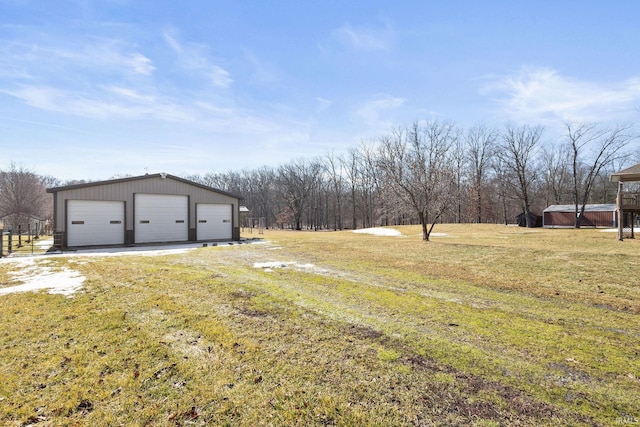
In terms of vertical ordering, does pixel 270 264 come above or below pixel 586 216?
below

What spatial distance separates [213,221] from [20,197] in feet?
88.5

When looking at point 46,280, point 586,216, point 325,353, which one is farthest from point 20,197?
point 586,216

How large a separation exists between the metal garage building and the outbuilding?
118ft

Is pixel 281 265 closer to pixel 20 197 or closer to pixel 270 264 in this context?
pixel 270 264

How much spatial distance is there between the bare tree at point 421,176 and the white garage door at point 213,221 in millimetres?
10310

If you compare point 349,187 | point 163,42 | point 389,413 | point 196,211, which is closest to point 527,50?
point 163,42

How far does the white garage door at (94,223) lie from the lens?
1492cm

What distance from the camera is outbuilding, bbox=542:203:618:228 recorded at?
3216 centimetres

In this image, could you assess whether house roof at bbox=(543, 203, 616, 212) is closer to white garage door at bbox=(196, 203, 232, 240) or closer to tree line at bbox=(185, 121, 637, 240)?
tree line at bbox=(185, 121, 637, 240)

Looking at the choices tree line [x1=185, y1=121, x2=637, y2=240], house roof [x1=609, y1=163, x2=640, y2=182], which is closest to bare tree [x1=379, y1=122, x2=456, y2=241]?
tree line [x1=185, y1=121, x2=637, y2=240]

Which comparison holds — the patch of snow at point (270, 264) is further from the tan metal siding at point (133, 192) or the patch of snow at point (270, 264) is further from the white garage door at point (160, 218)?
the tan metal siding at point (133, 192)

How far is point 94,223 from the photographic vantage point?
15.4 metres

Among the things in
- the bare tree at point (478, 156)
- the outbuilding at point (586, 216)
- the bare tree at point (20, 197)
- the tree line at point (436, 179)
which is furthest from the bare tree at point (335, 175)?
the bare tree at point (20, 197)

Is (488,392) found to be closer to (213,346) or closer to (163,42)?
(213,346)
